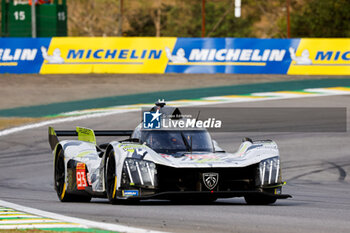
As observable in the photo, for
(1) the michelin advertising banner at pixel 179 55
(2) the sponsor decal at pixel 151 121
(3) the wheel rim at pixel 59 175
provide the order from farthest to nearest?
1. (1) the michelin advertising banner at pixel 179 55
2. (3) the wheel rim at pixel 59 175
3. (2) the sponsor decal at pixel 151 121

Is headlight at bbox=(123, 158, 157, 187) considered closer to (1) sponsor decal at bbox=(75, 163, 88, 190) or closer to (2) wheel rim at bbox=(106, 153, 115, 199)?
(2) wheel rim at bbox=(106, 153, 115, 199)

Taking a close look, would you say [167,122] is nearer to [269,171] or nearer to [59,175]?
[269,171]

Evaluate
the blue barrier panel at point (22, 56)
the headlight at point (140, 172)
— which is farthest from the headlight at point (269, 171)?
the blue barrier panel at point (22, 56)

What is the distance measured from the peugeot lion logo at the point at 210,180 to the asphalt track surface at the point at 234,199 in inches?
11.0

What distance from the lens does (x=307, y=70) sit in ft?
111

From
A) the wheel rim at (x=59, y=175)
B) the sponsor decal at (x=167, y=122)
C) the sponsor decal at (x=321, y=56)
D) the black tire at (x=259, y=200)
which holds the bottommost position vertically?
the black tire at (x=259, y=200)

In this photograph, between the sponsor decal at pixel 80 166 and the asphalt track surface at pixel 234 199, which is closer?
the asphalt track surface at pixel 234 199

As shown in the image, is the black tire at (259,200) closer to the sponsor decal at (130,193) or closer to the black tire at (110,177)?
the sponsor decal at (130,193)

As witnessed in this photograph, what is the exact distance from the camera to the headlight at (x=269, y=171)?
990 centimetres

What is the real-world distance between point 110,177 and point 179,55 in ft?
80.4

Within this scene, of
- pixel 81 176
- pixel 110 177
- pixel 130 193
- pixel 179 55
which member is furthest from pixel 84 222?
pixel 179 55

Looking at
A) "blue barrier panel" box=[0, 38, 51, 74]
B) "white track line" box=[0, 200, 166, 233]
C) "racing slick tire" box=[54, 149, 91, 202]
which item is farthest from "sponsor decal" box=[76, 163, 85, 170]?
"blue barrier panel" box=[0, 38, 51, 74]

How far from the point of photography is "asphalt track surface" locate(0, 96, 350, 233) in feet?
26.2

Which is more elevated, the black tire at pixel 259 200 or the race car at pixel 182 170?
the race car at pixel 182 170
